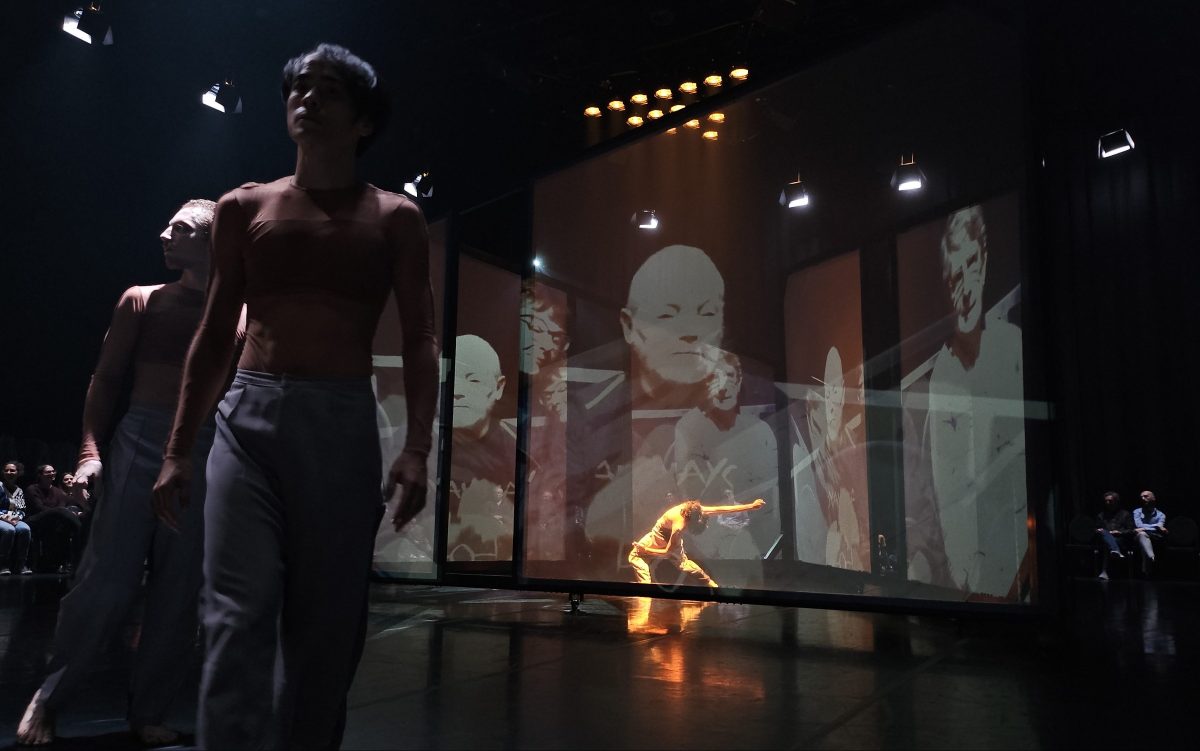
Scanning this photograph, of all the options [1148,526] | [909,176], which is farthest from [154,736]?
[1148,526]

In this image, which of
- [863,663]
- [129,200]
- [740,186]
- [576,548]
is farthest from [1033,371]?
[129,200]

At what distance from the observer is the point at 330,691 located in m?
1.40

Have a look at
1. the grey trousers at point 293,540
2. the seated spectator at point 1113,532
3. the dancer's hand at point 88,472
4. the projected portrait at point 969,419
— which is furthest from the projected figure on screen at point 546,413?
the seated spectator at point 1113,532

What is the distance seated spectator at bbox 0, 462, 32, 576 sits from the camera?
28.1 ft

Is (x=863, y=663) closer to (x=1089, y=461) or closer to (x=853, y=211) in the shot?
(x=853, y=211)

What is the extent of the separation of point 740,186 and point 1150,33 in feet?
25.0

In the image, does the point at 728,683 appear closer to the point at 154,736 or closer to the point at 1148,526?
the point at 154,736

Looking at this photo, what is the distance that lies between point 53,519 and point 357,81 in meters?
9.70

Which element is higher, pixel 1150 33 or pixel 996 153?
pixel 1150 33

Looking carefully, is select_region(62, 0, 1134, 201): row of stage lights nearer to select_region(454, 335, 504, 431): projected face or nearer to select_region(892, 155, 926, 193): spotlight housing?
select_region(892, 155, 926, 193): spotlight housing

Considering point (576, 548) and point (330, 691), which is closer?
point (330, 691)

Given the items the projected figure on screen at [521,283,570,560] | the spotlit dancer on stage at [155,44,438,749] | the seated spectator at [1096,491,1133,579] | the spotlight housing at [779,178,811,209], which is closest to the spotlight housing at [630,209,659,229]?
the projected figure on screen at [521,283,570,560]

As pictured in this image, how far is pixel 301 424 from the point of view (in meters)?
1.39

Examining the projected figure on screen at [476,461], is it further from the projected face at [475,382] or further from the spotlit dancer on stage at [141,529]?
the spotlit dancer on stage at [141,529]
